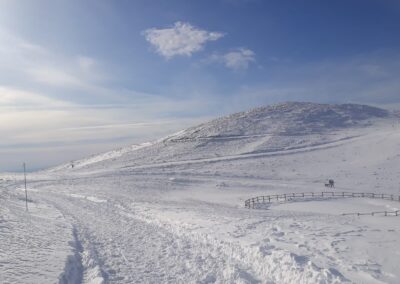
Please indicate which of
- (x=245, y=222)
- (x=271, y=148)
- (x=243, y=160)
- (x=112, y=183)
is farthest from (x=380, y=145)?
(x=245, y=222)

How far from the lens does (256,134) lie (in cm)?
12494

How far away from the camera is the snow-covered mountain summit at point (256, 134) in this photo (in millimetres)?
104938

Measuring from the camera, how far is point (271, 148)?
337 ft

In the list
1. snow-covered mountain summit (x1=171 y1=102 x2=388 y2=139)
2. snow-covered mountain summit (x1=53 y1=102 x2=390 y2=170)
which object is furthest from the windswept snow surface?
snow-covered mountain summit (x1=171 y1=102 x2=388 y2=139)

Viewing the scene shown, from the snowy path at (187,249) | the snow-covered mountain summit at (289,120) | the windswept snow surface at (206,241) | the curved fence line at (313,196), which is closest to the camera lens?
the snowy path at (187,249)

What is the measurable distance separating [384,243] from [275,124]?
12287 centimetres

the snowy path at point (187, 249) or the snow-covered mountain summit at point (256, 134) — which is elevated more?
the snow-covered mountain summit at point (256, 134)

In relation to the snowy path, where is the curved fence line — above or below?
below

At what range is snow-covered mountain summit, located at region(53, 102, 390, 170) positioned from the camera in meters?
105

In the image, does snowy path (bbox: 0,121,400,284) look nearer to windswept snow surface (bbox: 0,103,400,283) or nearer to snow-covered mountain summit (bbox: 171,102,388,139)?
windswept snow surface (bbox: 0,103,400,283)

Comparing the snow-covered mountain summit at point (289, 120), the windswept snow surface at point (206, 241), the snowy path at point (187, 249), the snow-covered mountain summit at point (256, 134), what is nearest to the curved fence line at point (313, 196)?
the windswept snow surface at point (206, 241)

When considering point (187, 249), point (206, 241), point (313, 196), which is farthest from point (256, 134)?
point (187, 249)

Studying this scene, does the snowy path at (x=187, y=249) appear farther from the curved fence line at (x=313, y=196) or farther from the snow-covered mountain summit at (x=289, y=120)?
the snow-covered mountain summit at (x=289, y=120)

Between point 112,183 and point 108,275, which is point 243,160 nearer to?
point 112,183
